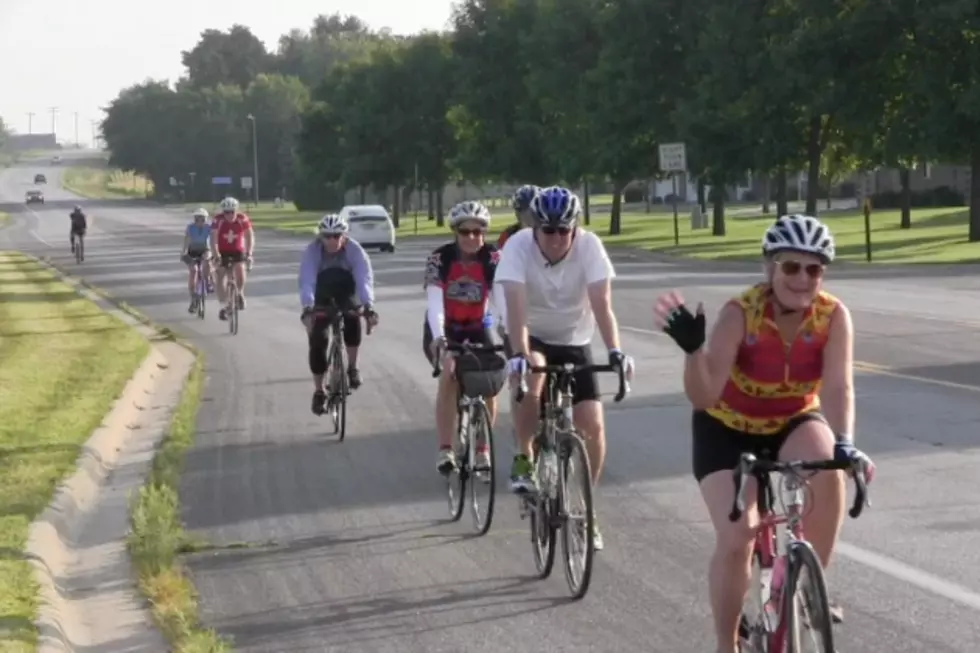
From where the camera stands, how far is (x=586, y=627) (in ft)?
27.1

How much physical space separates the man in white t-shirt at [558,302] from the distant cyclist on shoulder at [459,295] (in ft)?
4.74

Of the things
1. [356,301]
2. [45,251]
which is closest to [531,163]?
[45,251]

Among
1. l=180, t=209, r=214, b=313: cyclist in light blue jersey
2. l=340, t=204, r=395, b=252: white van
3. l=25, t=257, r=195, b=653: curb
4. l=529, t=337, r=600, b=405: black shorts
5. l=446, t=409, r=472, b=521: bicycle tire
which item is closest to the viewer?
l=25, t=257, r=195, b=653: curb

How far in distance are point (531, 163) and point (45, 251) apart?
61.7 ft

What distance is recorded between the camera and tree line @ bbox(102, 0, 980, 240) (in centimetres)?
→ 4972

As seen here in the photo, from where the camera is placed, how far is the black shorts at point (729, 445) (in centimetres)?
654

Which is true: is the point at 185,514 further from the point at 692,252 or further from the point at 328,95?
the point at 328,95

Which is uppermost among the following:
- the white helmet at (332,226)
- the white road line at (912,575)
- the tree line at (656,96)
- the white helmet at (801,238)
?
the tree line at (656,96)

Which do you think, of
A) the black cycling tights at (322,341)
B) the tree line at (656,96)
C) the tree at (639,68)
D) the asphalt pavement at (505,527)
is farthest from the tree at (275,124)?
the black cycling tights at (322,341)

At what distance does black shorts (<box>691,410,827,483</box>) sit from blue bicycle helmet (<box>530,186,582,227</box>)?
8.18ft

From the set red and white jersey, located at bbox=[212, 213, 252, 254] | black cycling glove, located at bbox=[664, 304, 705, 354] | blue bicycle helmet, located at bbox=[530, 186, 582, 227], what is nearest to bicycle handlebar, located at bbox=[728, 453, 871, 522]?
black cycling glove, located at bbox=[664, 304, 705, 354]

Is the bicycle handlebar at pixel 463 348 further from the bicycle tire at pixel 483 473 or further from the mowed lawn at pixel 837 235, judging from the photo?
the mowed lawn at pixel 837 235

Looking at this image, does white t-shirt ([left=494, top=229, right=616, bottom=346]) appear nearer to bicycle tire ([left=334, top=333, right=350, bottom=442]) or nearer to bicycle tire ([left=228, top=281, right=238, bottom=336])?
bicycle tire ([left=334, top=333, right=350, bottom=442])

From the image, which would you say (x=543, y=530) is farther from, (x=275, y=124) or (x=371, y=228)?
(x=275, y=124)
